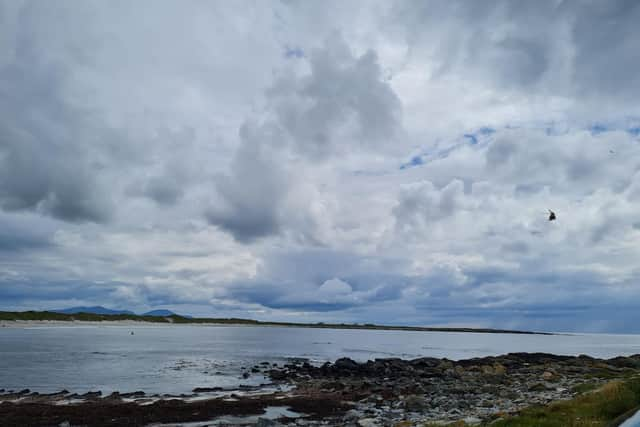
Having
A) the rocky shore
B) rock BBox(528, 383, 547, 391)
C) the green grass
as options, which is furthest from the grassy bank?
rock BBox(528, 383, 547, 391)

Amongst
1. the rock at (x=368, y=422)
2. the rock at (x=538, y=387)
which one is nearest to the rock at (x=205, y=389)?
the rock at (x=368, y=422)

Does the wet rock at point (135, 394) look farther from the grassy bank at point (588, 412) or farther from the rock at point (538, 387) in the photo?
the rock at point (538, 387)

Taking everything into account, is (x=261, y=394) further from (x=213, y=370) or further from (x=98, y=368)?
(x=98, y=368)

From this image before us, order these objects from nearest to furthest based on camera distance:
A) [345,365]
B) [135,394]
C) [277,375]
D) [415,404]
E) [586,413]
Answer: [586,413] < [415,404] < [135,394] < [277,375] < [345,365]

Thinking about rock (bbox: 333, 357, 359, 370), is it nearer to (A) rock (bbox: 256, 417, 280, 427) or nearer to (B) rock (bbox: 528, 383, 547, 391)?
(B) rock (bbox: 528, 383, 547, 391)

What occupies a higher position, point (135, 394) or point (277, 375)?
point (135, 394)

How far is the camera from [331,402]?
38.9 meters

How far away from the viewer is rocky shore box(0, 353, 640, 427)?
30594 millimetres

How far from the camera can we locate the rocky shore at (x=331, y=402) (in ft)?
100

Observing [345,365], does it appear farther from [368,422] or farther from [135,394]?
[368,422]

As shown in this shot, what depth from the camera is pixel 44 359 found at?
68.9 meters

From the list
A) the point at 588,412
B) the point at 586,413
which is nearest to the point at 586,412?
the point at 588,412

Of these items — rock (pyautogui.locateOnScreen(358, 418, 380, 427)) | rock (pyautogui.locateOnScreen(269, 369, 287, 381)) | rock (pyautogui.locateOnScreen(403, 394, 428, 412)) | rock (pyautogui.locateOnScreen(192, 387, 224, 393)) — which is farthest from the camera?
rock (pyautogui.locateOnScreen(269, 369, 287, 381))

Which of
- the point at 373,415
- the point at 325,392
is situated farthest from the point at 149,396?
the point at 373,415
